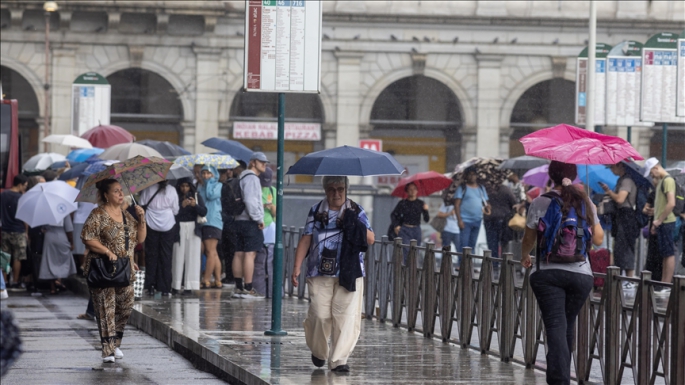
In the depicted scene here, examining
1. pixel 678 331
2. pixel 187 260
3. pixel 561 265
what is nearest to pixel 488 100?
pixel 187 260

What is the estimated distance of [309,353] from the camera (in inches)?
431

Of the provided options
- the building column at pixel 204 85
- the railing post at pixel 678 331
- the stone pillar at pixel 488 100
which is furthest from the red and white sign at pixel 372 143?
the railing post at pixel 678 331

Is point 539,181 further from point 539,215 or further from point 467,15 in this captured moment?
point 467,15

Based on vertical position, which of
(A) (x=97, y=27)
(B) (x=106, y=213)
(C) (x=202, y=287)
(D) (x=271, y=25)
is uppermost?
(A) (x=97, y=27)

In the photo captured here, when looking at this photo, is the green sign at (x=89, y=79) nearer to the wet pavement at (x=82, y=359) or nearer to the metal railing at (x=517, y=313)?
the wet pavement at (x=82, y=359)

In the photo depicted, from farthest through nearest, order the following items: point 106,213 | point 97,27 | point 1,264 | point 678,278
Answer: point 97,27 < point 1,264 < point 106,213 < point 678,278

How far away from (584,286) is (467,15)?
27.0 m

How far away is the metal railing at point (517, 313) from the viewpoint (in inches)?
336

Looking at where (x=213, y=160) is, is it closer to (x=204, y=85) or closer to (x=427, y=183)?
(x=427, y=183)

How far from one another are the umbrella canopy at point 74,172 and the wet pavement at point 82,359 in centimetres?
437

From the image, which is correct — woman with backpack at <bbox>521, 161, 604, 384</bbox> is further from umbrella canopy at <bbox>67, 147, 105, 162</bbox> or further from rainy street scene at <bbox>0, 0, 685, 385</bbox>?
umbrella canopy at <bbox>67, 147, 105, 162</bbox>

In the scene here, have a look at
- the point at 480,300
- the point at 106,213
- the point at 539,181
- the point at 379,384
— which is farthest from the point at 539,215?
the point at 539,181

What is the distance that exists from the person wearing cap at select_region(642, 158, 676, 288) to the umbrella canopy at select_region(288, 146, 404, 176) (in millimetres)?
6900

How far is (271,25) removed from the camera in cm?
1217
